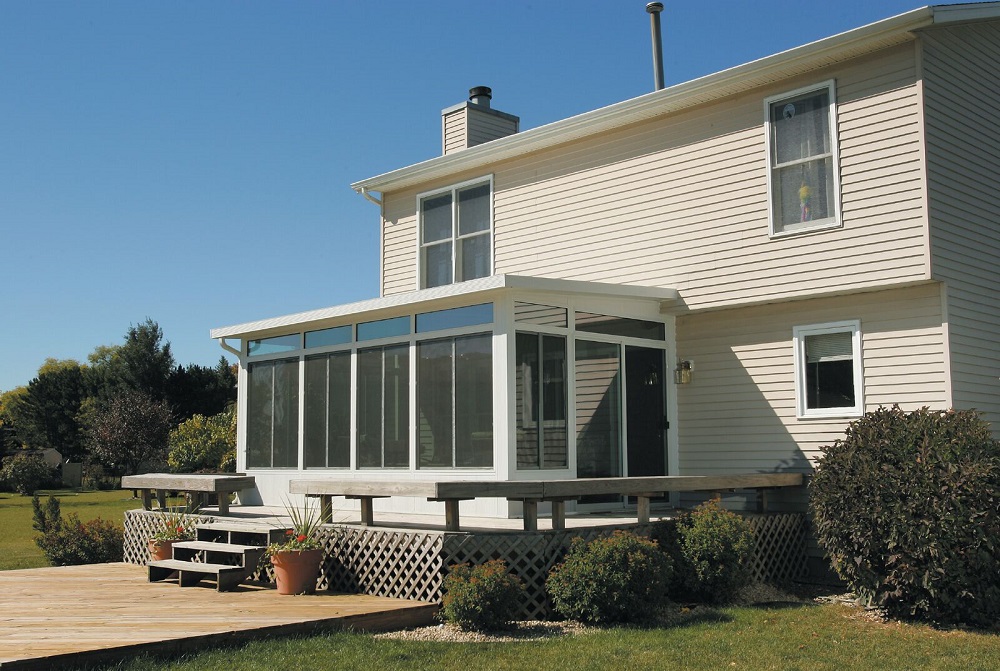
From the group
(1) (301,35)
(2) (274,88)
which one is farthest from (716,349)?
(2) (274,88)

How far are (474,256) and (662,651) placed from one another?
8.86 meters

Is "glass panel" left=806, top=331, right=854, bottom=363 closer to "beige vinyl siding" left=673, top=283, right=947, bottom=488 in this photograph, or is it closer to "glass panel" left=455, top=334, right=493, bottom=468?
"beige vinyl siding" left=673, top=283, right=947, bottom=488

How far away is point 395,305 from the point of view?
1168cm

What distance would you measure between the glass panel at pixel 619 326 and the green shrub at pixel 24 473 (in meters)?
30.8

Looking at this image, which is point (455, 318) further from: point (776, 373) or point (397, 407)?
point (776, 373)

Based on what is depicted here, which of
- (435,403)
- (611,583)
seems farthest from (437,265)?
(611,583)

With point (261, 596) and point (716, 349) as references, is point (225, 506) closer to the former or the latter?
point (261, 596)

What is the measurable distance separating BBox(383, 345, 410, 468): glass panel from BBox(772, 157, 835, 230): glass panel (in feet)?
16.4

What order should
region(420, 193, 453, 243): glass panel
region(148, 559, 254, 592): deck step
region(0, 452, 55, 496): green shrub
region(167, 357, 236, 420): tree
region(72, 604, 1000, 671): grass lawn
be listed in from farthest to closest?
1. region(167, 357, 236, 420): tree
2. region(0, 452, 55, 496): green shrub
3. region(420, 193, 453, 243): glass panel
4. region(148, 559, 254, 592): deck step
5. region(72, 604, 1000, 671): grass lawn

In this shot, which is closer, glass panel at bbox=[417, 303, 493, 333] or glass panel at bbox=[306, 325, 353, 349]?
glass panel at bbox=[417, 303, 493, 333]

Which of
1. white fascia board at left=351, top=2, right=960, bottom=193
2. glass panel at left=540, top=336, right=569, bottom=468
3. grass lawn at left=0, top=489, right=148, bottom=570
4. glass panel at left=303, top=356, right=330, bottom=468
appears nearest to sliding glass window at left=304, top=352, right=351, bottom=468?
glass panel at left=303, top=356, right=330, bottom=468

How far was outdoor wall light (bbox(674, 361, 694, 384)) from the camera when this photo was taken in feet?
40.5

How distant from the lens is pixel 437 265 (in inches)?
606

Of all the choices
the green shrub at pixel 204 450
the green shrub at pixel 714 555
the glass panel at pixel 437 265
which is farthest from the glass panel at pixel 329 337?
the green shrub at pixel 204 450
